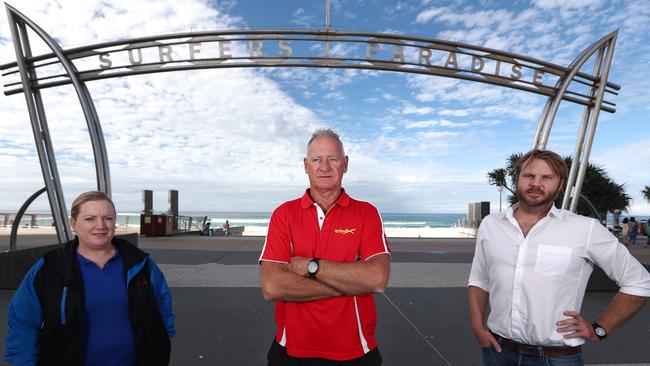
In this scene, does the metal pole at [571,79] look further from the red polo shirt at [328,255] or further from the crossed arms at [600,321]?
the red polo shirt at [328,255]

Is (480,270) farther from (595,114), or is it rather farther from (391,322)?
(595,114)

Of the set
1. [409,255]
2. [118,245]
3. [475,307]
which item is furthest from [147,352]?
[409,255]

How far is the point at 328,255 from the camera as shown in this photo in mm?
2068

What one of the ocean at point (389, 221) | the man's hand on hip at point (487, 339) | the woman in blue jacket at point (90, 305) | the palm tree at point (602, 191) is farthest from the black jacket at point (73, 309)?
the ocean at point (389, 221)

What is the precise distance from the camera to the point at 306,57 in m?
5.99

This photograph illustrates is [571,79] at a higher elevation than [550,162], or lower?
higher

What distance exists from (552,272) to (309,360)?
1177mm

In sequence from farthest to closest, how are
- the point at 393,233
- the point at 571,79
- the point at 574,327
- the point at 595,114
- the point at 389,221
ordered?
the point at 389,221 → the point at 393,233 → the point at 595,114 → the point at 571,79 → the point at 574,327

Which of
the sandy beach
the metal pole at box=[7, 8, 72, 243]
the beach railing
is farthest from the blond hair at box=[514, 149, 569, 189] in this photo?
the beach railing

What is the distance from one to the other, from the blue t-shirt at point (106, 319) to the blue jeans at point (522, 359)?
1765 mm

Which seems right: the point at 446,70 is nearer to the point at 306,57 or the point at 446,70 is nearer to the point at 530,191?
the point at 306,57

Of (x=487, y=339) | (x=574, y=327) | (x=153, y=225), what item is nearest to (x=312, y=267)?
(x=487, y=339)

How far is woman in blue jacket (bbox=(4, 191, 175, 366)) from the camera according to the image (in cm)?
201

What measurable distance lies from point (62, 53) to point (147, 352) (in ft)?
17.6
